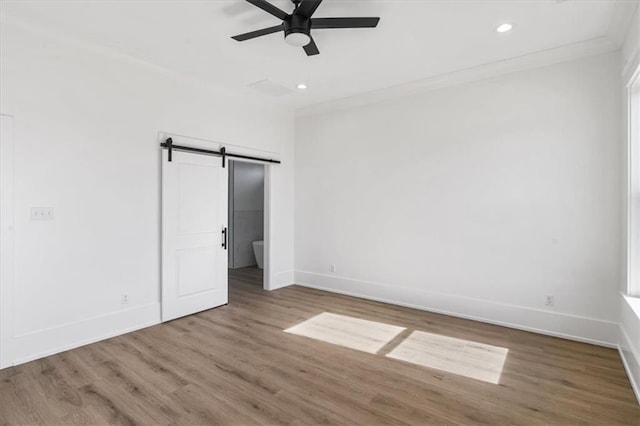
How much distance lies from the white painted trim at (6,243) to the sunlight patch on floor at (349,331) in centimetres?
250

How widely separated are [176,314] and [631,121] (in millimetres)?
5083

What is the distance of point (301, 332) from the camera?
3.68m

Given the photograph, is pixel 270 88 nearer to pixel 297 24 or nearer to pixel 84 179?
pixel 297 24

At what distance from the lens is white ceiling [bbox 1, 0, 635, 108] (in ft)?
9.02

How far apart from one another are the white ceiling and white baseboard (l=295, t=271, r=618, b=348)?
2.85 meters

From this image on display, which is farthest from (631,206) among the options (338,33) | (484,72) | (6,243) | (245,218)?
(245,218)

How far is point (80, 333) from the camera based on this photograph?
3285mm

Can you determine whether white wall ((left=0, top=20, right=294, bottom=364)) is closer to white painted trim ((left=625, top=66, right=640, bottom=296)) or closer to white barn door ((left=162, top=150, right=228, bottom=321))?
white barn door ((left=162, top=150, right=228, bottom=321))

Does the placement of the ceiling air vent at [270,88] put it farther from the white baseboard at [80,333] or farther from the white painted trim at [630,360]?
the white painted trim at [630,360]

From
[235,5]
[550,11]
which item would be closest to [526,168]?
[550,11]

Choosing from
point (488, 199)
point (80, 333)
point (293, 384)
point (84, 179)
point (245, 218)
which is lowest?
point (293, 384)

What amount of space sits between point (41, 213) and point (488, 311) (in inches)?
191

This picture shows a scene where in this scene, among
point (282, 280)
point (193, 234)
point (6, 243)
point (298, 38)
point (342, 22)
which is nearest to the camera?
point (342, 22)

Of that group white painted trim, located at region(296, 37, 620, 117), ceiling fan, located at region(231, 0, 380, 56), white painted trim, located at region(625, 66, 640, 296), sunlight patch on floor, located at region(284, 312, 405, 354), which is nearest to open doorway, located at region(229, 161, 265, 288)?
white painted trim, located at region(296, 37, 620, 117)
